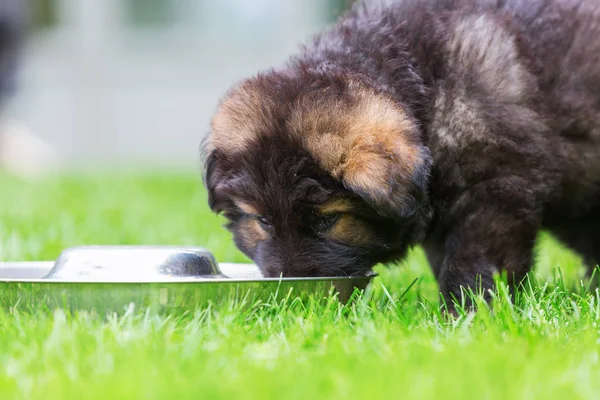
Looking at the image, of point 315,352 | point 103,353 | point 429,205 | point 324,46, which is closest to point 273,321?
point 315,352

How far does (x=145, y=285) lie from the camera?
2.14m

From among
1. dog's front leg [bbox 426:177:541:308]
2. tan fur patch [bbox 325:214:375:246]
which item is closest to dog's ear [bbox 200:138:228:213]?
tan fur patch [bbox 325:214:375:246]

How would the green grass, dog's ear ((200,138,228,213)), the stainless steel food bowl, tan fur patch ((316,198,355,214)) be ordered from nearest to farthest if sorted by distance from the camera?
the green grass, the stainless steel food bowl, tan fur patch ((316,198,355,214)), dog's ear ((200,138,228,213))

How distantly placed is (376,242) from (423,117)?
398mm

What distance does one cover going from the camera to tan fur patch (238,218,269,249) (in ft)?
8.75

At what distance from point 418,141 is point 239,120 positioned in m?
0.54

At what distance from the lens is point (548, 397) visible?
58.9 inches

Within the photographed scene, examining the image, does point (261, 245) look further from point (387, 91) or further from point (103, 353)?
point (103, 353)

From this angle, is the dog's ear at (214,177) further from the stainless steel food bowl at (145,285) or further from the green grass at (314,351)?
the green grass at (314,351)

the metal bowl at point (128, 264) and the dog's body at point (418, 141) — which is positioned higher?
the dog's body at point (418, 141)

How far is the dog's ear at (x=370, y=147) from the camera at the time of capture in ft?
7.90

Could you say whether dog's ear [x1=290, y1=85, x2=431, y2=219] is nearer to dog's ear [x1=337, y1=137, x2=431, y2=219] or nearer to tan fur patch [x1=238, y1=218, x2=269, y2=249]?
dog's ear [x1=337, y1=137, x2=431, y2=219]

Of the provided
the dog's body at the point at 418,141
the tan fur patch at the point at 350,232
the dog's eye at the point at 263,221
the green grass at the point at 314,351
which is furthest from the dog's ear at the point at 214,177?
the green grass at the point at 314,351

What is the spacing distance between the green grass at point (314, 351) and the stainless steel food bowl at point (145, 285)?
0.03 metres
